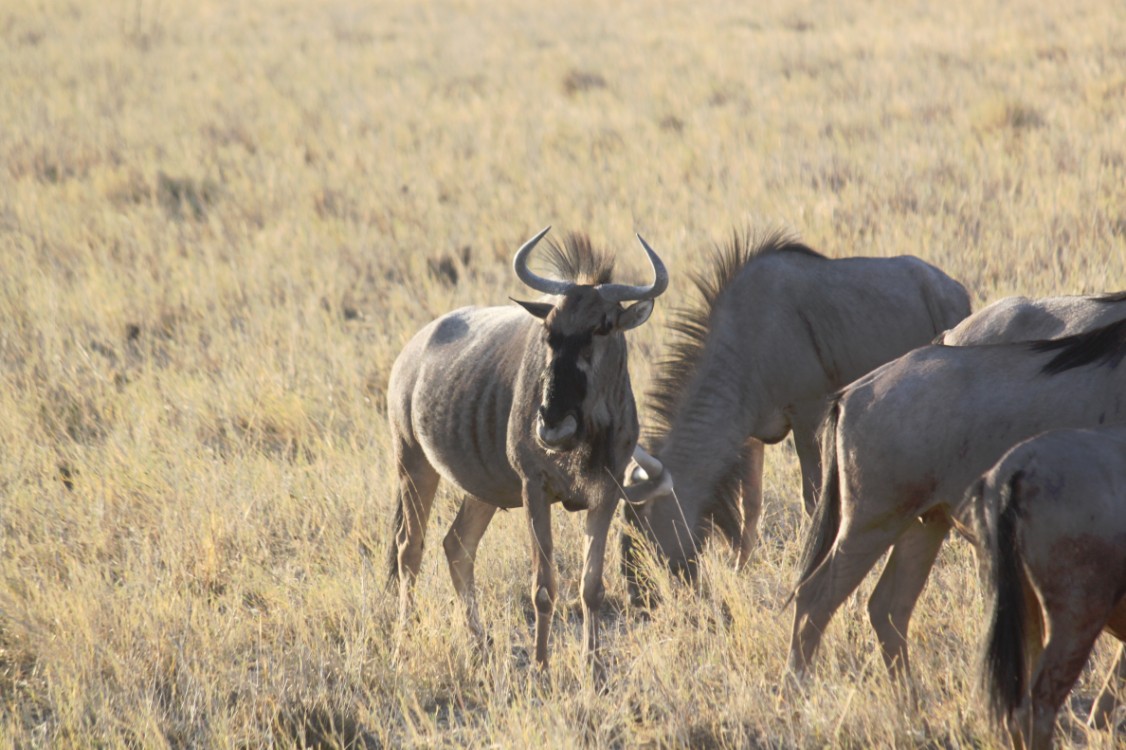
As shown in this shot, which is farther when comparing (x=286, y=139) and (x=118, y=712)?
(x=286, y=139)

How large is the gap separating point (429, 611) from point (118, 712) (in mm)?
1256

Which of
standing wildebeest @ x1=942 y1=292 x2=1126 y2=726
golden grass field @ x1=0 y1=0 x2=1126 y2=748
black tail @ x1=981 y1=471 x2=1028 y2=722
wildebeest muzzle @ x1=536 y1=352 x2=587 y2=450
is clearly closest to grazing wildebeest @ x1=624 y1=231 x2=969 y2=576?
golden grass field @ x1=0 y1=0 x2=1126 y2=748

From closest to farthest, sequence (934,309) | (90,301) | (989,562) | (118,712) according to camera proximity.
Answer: (989,562), (118,712), (934,309), (90,301)

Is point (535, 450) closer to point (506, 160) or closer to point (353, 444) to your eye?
point (353, 444)

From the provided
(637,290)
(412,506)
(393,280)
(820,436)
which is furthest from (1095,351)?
(393,280)

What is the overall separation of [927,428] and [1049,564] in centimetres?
80

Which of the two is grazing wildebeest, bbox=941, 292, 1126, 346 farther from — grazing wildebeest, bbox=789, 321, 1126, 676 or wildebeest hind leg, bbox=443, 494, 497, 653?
wildebeest hind leg, bbox=443, 494, 497, 653

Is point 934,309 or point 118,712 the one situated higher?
point 934,309

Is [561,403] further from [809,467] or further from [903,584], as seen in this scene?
[809,467]

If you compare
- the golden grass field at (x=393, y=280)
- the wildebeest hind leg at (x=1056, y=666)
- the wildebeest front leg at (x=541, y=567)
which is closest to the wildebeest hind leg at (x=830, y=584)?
the golden grass field at (x=393, y=280)

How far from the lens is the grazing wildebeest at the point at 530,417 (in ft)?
14.8

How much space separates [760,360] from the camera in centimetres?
591

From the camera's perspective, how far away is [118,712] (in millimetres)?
4305

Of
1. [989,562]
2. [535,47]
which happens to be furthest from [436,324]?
[535,47]
